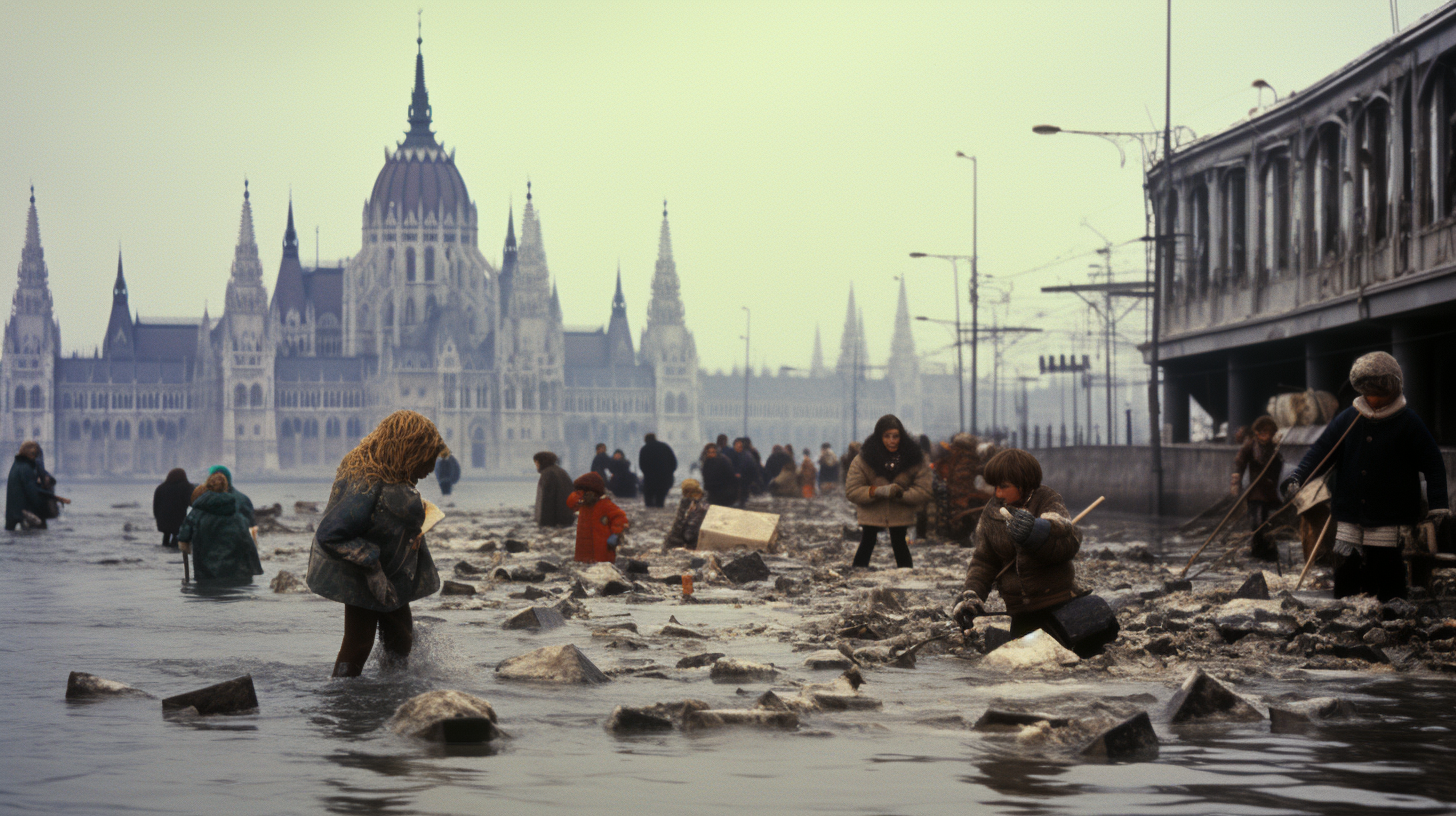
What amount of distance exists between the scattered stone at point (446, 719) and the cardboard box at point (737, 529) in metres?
12.0

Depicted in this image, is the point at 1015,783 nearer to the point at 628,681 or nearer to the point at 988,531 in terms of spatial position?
the point at 988,531

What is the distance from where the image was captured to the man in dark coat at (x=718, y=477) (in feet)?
88.0

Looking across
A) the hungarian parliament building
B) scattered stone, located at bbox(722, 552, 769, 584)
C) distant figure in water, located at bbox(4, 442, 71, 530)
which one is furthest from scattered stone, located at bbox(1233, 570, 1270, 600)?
the hungarian parliament building

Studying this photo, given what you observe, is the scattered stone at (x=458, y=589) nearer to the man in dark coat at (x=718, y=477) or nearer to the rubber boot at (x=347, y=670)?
the rubber boot at (x=347, y=670)

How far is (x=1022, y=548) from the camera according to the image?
7.73 meters

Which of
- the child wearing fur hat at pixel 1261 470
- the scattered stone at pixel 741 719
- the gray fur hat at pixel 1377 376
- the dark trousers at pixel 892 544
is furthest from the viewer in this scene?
the child wearing fur hat at pixel 1261 470

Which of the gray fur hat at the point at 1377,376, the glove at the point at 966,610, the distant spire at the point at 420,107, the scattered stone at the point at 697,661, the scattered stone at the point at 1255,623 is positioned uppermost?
the distant spire at the point at 420,107

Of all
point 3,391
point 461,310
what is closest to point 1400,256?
point 461,310

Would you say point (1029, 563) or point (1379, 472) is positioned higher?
point (1379, 472)

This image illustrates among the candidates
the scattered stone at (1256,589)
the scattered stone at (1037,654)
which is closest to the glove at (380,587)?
the scattered stone at (1037,654)

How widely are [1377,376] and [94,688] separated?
24.0 feet

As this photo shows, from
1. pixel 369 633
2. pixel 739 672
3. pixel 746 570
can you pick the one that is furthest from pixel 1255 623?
pixel 746 570

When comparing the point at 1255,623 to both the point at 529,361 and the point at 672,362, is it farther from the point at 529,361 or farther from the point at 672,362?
the point at 672,362

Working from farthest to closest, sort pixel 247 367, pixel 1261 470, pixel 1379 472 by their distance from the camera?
pixel 247 367, pixel 1261 470, pixel 1379 472
